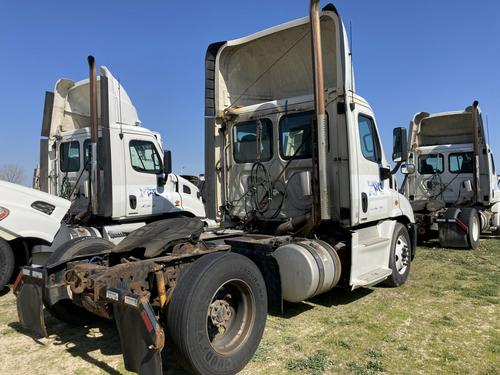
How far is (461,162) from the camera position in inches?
492

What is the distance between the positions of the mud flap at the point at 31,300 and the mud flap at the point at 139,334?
3.87 feet

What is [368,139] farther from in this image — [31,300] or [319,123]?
[31,300]

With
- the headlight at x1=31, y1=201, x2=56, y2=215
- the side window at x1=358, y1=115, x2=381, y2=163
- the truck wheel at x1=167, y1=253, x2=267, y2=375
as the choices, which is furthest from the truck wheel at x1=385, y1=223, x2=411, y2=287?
the headlight at x1=31, y1=201, x2=56, y2=215

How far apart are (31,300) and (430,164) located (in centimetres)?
1155

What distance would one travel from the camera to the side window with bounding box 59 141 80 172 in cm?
952

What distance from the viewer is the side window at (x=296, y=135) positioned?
251 inches

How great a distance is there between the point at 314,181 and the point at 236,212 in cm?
183

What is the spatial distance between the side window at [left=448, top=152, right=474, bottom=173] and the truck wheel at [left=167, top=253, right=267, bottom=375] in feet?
33.3

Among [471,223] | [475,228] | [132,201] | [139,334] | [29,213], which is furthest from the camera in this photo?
[475,228]

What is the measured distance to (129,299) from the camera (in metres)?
3.31

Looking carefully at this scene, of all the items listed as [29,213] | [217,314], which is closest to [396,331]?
[217,314]

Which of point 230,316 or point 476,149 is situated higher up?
point 476,149

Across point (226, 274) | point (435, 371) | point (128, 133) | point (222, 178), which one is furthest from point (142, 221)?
point (435, 371)

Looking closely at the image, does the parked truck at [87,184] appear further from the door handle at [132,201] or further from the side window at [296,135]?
the side window at [296,135]
